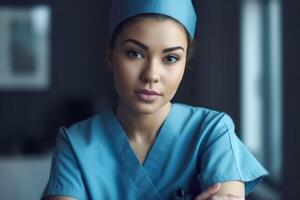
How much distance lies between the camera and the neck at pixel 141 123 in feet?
2.84

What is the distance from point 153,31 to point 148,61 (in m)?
0.04

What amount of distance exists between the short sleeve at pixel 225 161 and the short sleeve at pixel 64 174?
194 millimetres

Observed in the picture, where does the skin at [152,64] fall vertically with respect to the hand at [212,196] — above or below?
above

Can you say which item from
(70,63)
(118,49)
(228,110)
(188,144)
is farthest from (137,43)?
(70,63)

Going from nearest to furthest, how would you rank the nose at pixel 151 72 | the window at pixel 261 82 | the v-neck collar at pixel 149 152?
the nose at pixel 151 72, the v-neck collar at pixel 149 152, the window at pixel 261 82

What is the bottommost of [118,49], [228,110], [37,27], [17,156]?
[17,156]

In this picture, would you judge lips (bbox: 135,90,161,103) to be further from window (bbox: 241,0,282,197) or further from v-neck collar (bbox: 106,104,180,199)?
window (bbox: 241,0,282,197)

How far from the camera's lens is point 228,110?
3.55m

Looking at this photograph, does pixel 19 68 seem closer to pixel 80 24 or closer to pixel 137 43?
pixel 80 24

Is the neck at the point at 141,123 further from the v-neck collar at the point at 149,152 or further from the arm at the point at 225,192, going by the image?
the arm at the point at 225,192

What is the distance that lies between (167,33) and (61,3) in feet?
10.6

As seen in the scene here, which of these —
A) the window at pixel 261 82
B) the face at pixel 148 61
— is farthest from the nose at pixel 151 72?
the window at pixel 261 82

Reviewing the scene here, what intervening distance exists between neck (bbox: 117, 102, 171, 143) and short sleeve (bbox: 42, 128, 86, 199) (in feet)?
0.32

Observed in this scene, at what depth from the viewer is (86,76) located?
13.0ft
